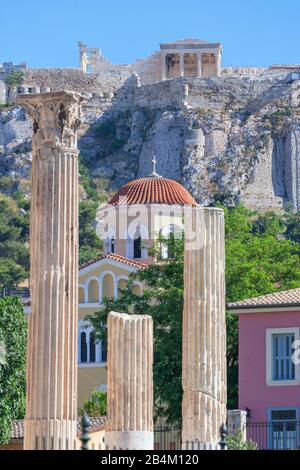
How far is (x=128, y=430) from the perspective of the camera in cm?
3192

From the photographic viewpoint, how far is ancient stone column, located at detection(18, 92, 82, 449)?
30.4 metres

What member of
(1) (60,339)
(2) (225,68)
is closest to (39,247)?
(1) (60,339)

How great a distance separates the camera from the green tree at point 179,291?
50188 mm

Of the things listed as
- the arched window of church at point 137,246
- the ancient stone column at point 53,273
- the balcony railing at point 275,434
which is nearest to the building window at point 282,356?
the balcony railing at point 275,434

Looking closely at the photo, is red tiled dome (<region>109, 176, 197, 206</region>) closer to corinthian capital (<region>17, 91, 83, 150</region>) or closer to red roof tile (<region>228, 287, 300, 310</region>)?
red roof tile (<region>228, 287, 300, 310</region>)

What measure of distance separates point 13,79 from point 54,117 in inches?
4770

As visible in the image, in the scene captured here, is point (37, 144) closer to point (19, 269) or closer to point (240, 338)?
point (240, 338)

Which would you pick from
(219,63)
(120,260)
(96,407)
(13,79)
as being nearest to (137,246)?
(120,260)

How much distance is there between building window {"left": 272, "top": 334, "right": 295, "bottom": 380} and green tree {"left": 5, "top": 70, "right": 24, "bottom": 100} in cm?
10721

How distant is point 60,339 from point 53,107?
3.66 metres

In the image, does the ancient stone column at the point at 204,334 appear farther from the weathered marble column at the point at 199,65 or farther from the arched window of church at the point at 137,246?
the weathered marble column at the point at 199,65

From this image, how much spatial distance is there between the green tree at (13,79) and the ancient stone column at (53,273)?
121 m

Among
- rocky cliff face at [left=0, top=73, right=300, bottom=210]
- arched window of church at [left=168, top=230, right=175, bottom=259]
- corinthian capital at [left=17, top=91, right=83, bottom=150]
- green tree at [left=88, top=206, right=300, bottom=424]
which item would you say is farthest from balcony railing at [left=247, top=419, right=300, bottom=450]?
rocky cliff face at [left=0, top=73, right=300, bottom=210]
